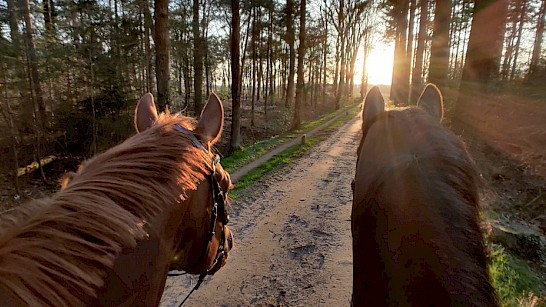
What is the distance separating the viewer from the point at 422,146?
1.17 m

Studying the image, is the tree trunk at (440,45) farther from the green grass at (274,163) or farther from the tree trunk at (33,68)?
the tree trunk at (33,68)

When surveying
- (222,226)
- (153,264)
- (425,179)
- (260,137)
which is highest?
(425,179)

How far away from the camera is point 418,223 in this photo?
95cm

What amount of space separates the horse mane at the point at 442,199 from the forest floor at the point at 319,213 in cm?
20

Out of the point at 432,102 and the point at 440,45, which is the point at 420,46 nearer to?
the point at 440,45

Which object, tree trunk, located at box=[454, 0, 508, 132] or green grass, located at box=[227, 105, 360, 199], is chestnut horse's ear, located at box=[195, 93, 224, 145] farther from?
tree trunk, located at box=[454, 0, 508, 132]

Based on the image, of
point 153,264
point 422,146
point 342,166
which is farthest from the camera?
point 342,166

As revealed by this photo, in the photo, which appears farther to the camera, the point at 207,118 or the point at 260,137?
the point at 260,137

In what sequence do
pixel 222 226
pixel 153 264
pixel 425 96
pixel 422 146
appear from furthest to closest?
pixel 222 226, pixel 425 96, pixel 153 264, pixel 422 146

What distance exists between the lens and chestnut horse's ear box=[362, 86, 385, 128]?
1.69m

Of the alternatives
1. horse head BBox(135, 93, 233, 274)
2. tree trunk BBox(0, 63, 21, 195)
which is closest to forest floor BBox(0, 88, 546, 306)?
tree trunk BBox(0, 63, 21, 195)

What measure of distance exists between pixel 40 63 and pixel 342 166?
1092 cm

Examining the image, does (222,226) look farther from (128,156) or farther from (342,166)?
(342,166)

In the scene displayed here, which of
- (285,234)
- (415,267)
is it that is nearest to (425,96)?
(415,267)
